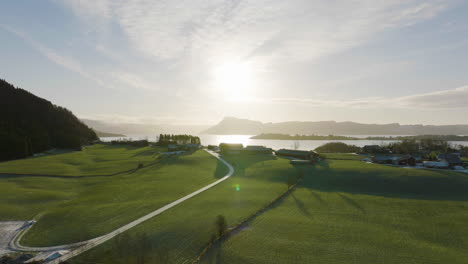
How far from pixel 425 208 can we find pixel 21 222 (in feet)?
153

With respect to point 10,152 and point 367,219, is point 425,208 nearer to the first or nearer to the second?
point 367,219

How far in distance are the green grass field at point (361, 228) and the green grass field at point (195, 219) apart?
2.46 m

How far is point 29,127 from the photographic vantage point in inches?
3435

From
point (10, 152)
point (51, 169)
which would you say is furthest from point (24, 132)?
point (51, 169)

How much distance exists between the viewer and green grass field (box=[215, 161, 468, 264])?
657 inches

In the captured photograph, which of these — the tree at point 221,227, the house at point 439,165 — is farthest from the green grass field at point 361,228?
the house at point 439,165

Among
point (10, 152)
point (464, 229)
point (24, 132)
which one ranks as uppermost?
point (24, 132)

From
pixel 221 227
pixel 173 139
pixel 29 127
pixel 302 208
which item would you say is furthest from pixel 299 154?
pixel 29 127

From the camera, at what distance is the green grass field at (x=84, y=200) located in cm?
2205

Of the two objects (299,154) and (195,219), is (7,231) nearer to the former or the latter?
(195,219)

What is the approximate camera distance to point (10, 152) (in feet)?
215

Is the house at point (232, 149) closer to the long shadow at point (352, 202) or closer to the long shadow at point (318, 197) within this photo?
the long shadow at point (318, 197)

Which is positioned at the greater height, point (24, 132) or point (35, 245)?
point (24, 132)

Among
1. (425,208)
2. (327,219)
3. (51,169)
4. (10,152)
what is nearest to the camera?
(327,219)
